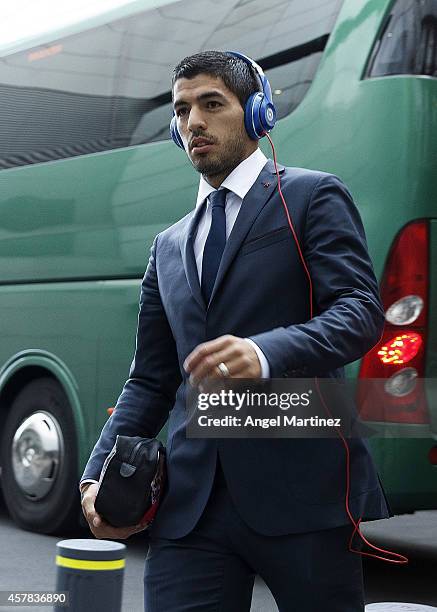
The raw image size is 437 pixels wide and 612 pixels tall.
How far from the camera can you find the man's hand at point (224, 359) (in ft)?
7.82

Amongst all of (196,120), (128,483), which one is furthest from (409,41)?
(128,483)

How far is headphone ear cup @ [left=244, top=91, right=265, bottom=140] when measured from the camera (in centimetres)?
295

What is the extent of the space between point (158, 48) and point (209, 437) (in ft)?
17.4

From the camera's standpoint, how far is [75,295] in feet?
26.1

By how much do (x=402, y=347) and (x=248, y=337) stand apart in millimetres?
3370

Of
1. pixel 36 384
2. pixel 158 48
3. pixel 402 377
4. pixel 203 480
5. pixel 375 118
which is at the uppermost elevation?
pixel 158 48

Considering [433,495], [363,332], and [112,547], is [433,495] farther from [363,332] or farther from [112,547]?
[363,332]

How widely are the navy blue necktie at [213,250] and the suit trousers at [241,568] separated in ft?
1.32

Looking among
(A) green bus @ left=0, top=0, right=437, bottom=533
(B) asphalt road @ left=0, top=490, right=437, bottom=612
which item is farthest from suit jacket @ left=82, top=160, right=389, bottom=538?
(B) asphalt road @ left=0, top=490, right=437, bottom=612

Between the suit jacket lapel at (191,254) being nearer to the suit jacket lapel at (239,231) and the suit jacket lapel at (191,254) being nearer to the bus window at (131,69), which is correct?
the suit jacket lapel at (239,231)

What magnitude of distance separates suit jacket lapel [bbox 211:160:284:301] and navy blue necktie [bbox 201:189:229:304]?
0.06m

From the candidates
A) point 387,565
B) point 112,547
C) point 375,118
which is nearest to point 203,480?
point 112,547

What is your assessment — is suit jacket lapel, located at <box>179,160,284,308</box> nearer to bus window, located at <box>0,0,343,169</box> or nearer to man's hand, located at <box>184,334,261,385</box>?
man's hand, located at <box>184,334,261,385</box>

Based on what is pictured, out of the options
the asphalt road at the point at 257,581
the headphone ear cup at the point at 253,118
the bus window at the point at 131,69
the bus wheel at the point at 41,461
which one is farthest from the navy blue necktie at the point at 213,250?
the bus wheel at the point at 41,461
